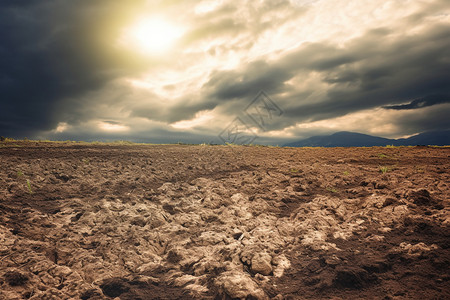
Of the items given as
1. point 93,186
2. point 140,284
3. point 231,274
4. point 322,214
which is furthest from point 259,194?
point 93,186

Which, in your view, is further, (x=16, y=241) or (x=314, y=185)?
(x=314, y=185)

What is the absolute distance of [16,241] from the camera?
444 centimetres

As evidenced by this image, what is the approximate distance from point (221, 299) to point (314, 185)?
5.65 m

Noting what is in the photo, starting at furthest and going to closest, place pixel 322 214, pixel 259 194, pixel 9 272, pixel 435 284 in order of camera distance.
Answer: pixel 259 194 < pixel 322 214 < pixel 9 272 < pixel 435 284

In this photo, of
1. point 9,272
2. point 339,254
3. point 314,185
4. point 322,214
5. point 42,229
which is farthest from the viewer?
point 314,185

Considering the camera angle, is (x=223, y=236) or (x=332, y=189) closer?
(x=223, y=236)

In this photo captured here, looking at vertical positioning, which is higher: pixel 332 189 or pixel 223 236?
pixel 332 189

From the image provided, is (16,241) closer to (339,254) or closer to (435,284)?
(339,254)

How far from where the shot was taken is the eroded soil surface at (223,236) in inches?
138

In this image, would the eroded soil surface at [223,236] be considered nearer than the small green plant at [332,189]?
Yes

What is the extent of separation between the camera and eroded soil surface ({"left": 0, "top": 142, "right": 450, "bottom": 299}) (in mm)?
3516

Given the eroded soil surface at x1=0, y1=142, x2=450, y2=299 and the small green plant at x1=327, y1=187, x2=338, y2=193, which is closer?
the eroded soil surface at x1=0, y1=142, x2=450, y2=299

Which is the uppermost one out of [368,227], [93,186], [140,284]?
[93,186]

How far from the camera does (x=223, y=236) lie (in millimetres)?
5074
